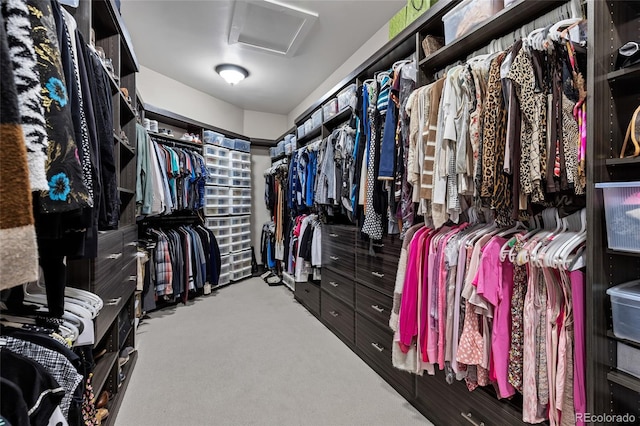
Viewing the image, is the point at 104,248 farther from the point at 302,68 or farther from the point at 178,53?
the point at 302,68

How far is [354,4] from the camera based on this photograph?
8.05 ft

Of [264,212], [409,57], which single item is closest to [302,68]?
[409,57]

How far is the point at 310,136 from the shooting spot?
3.59 meters

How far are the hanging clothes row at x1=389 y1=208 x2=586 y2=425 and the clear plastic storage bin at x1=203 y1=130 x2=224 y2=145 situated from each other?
336 centimetres

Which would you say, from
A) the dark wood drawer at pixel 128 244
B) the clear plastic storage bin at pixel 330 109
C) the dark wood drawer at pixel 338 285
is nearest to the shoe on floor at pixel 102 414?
the dark wood drawer at pixel 128 244

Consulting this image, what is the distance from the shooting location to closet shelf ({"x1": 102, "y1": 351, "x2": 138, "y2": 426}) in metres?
1.55

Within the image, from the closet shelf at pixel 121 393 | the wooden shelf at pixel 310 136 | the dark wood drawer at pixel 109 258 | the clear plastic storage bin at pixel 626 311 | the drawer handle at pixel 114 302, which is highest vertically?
the wooden shelf at pixel 310 136

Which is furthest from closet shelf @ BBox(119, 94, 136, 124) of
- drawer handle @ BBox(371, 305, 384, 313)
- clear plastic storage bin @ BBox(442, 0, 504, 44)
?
drawer handle @ BBox(371, 305, 384, 313)

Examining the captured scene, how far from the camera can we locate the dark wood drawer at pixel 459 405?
124cm

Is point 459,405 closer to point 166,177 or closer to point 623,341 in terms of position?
point 623,341

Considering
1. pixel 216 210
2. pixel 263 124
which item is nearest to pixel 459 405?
pixel 216 210

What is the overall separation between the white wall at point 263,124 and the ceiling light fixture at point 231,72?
147 centimetres

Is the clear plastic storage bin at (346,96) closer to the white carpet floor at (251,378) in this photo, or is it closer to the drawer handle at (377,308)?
the drawer handle at (377,308)

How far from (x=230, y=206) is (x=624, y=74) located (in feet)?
13.6
